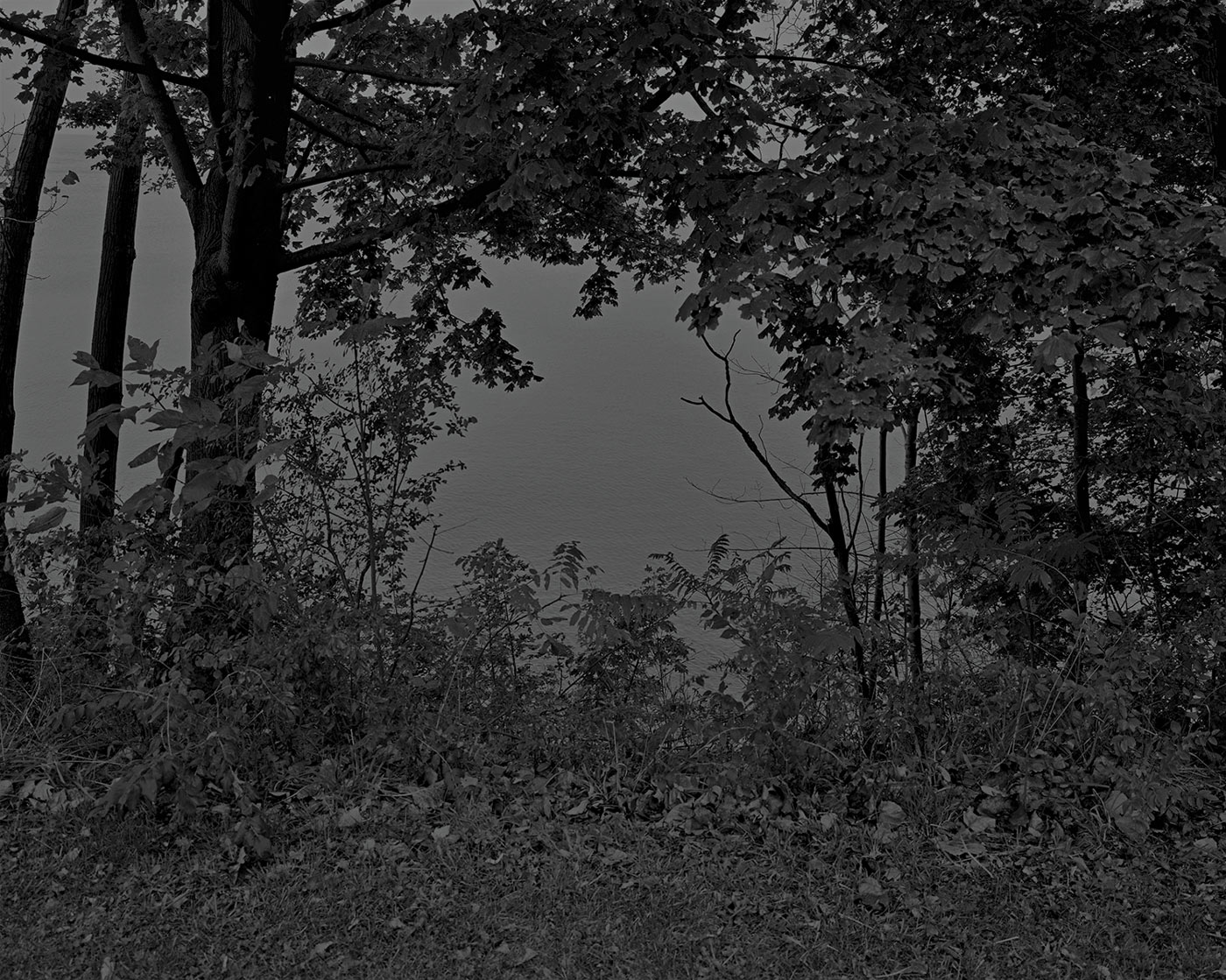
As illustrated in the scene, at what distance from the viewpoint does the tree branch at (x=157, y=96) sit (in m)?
6.69

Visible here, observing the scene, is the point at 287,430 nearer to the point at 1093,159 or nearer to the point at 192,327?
the point at 192,327

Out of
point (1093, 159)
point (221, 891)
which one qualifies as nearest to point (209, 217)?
point (221, 891)

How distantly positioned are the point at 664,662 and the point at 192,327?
13.1 feet

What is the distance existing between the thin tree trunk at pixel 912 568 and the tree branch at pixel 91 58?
213 inches

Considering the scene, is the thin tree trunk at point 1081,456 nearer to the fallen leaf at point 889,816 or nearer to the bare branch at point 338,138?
the fallen leaf at point 889,816

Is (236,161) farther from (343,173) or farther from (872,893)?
(872,893)

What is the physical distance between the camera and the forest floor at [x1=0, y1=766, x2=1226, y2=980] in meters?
3.33

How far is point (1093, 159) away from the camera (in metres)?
5.25

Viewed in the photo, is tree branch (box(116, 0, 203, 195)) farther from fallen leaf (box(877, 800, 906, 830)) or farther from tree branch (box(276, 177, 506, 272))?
fallen leaf (box(877, 800, 906, 830))

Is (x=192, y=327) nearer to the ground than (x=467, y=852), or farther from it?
farther from it

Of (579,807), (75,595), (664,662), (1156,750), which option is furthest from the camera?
(664,662)

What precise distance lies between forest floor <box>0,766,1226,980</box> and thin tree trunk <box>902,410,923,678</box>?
41.5 inches

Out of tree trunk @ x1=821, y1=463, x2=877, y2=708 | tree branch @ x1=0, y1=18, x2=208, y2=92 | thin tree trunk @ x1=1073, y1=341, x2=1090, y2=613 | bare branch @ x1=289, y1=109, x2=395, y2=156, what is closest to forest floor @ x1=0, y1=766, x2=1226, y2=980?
tree trunk @ x1=821, y1=463, x2=877, y2=708

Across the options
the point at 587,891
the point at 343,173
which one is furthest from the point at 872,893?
the point at 343,173
